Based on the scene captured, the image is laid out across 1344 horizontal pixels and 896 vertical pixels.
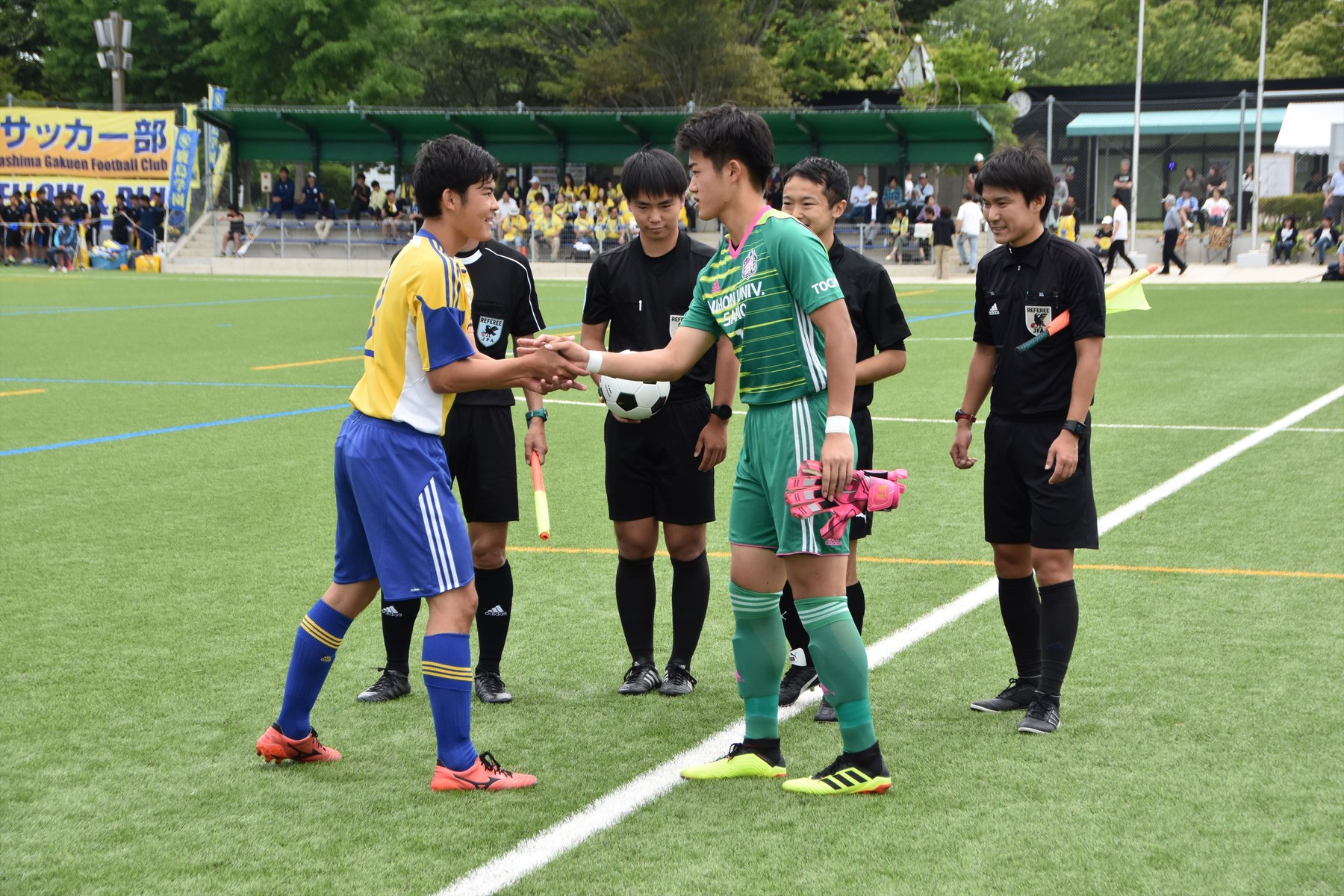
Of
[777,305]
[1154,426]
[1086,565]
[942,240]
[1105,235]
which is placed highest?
[1105,235]

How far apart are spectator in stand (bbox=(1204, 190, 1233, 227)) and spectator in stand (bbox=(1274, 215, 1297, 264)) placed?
1643 mm

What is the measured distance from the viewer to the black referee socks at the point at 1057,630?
4801mm

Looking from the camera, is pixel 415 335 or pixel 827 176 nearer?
pixel 415 335

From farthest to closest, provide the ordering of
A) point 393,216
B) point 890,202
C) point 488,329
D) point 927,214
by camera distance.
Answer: point 393,216
point 890,202
point 927,214
point 488,329

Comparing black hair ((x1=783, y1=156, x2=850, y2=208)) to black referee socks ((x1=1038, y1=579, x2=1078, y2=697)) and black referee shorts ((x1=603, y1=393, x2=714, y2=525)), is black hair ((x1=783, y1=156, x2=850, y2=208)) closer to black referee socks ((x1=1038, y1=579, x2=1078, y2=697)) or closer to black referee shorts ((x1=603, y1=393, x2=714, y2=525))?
black referee shorts ((x1=603, y1=393, x2=714, y2=525))

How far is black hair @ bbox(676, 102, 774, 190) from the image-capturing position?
4.09 m

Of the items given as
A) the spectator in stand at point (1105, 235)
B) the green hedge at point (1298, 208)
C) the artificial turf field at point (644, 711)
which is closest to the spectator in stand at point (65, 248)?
the spectator in stand at point (1105, 235)

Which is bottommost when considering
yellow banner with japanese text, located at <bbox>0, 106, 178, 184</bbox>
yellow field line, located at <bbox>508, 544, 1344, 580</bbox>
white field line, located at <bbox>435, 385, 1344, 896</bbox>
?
white field line, located at <bbox>435, 385, 1344, 896</bbox>

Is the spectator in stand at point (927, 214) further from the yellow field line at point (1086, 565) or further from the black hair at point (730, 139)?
the black hair at point (730, 139)

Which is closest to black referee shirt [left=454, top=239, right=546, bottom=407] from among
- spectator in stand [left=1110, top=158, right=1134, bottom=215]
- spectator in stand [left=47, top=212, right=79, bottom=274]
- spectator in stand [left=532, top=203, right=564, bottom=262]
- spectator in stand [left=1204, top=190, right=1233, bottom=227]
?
spectator in stand [left=1110, top=158, right=1134, bottom=215]

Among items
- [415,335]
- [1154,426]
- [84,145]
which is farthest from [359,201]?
[415,335]

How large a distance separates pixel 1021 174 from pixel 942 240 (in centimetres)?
2997

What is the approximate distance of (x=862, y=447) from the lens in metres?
5.39

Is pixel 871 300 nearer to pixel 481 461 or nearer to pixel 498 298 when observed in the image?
pixel 498 298
